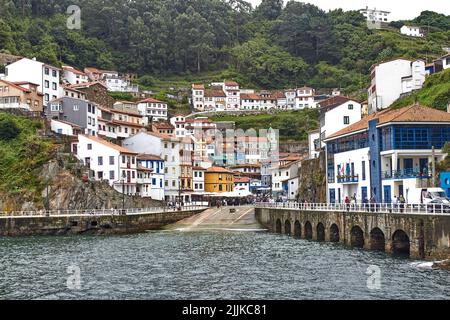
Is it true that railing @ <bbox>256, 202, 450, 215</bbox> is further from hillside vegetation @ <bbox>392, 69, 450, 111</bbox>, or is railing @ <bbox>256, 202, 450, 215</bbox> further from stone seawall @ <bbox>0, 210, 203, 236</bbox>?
hillside vegetation @ <bbox>392, 69, 450, 111</bbox>

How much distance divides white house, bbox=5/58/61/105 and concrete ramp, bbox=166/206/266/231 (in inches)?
1644

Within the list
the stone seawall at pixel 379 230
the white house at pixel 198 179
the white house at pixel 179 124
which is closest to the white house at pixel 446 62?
the stone seawall at pixel 379 230

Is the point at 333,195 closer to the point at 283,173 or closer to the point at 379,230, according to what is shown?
the point at 379,230

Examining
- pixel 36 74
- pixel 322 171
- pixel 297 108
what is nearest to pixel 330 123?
pixel 322 171

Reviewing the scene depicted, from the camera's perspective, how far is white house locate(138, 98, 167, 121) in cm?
14812

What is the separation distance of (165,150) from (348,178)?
149ft

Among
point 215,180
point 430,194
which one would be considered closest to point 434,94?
point 430,194

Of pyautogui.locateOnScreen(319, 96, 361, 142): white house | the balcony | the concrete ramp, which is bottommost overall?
the concrete ramp

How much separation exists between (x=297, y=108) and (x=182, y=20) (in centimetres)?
5164

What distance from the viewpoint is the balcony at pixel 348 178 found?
71875 mm

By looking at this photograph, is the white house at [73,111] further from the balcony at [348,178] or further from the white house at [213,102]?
the white house at [213,102]

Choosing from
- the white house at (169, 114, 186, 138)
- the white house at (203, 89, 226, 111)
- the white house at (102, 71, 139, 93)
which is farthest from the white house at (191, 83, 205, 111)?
the white house at (169, 114, 186, 138)

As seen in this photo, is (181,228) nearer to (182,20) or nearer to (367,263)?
(367,263)

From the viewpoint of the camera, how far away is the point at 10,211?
277ft
